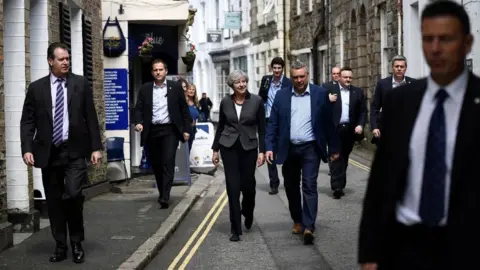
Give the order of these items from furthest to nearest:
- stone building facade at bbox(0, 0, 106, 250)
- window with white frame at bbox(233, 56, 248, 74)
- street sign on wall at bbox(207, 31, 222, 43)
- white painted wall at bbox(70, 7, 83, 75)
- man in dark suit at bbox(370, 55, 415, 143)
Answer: street sign on wall at bbox(207, 31, 222, 43), window with white frame at bbox(233, 56, 248, 74), white painted wall at bbox(70, 7, 83, 75), man in dark suit at bbox(370, 55, 415, 143), stone building facade at bbox(0, 0, 106, 250)

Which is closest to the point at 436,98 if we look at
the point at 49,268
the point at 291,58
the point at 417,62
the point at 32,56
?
the point at 49,268

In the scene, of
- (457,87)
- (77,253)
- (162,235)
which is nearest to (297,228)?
(162,235)

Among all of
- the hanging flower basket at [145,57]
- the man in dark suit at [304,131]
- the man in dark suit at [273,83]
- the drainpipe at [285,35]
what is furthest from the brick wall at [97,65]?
the drainpipe at [285,35]

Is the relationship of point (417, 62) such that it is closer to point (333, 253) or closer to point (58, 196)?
point (333, 253)

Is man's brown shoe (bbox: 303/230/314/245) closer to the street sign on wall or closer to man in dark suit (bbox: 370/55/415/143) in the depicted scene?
man in dark suit (bbox: 370/55/415/143)

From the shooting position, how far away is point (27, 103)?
8.68 m

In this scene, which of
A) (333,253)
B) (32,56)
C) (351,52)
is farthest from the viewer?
(351,52)

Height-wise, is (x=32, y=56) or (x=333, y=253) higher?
(x=32, y=56)

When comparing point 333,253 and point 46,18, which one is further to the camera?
point 46,18

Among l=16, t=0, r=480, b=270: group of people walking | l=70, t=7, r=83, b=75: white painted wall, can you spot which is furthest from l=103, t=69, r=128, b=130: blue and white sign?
l=70, t=7, r=83, b=75: white painted wall

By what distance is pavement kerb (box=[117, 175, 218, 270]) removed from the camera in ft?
28.5

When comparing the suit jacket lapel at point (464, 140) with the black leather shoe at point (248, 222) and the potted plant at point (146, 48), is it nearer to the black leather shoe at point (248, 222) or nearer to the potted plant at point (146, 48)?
the black leather shoe at point (248, 222)

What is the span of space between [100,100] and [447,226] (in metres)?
12.9

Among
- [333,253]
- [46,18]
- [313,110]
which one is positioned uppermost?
[46,18]
